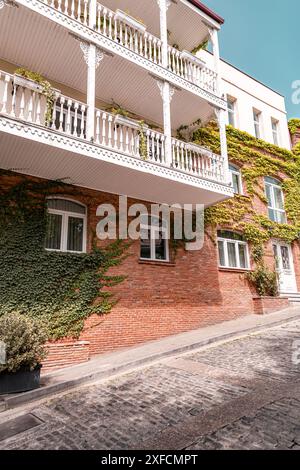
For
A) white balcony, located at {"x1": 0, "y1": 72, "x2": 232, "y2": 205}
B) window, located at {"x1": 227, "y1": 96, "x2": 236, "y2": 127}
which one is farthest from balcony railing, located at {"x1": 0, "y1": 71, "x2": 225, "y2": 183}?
window, located at {"x1": 227, "y1": 96, "x2": 236, "y2": 127}

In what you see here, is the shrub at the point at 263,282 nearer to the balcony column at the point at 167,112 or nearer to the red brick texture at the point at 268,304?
the red brick texture at the point at 268,304

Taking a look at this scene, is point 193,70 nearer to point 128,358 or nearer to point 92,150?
point 92,150

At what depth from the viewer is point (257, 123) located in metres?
16.6

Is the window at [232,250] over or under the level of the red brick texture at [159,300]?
over

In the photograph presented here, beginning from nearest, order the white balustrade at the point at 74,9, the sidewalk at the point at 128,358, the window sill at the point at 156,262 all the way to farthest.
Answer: the sidewalk at the point at 128,358
the white balustrade at the point at 74,9
the window sill at the point at 156,262

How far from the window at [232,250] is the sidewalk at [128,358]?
8.79 feet

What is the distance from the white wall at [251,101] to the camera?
15.5m

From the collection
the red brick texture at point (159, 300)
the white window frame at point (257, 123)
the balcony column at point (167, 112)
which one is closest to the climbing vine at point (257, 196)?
the red brick texture at point (159, 300)

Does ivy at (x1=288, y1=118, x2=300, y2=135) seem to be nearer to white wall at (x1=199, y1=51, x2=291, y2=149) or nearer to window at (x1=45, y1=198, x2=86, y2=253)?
white wall at (x1=199, y1=51, x2=291, y2=149)

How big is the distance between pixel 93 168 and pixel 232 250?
747 centimetres

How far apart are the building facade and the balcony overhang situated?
0.03 metres

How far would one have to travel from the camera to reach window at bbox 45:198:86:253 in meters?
8.65

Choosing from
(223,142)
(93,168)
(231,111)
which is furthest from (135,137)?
(231,111)

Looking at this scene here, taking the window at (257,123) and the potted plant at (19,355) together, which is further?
the window at (257,123)
